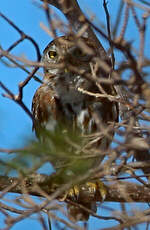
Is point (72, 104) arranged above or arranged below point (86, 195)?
above

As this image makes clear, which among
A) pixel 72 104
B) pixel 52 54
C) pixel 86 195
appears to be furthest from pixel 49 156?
pixel 52 54

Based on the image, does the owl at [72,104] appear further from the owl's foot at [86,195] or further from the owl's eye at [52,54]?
the owl's foot at [86,195]

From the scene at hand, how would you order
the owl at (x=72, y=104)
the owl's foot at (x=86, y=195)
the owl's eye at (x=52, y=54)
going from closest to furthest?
the owl's foot at (x=86, y=195) < the owl at (x=72, y=104) < the owl's eye at (x=52, y=54)

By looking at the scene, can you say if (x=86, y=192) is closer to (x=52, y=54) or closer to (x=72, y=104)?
(x=72, y=104)

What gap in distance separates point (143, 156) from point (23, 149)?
4.38 ft

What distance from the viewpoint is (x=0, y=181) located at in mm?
2426

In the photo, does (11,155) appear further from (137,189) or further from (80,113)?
(80,113)

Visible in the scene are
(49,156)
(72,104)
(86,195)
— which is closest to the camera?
(49,156)

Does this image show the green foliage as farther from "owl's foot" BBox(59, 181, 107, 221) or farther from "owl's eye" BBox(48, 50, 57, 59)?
"owl's eye" BBox(48, 50, 57, 59)

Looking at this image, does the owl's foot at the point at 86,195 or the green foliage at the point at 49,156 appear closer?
the green foliage at the point at 49,156

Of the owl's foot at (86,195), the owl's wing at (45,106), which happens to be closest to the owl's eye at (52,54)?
the owl's wing at (45,106)

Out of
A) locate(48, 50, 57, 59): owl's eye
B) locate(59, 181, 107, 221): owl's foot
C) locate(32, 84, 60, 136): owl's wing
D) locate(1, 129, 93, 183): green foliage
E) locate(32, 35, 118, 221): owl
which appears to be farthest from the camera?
locate(48, 50, 57, 59): owl's eye

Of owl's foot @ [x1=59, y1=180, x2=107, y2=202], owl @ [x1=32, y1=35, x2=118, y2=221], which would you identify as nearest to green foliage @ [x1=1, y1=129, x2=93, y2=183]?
owl's foot @ [x1=59, y1=180, x2=107, y2=202]

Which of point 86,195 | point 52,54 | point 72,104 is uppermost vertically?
point 52,54
